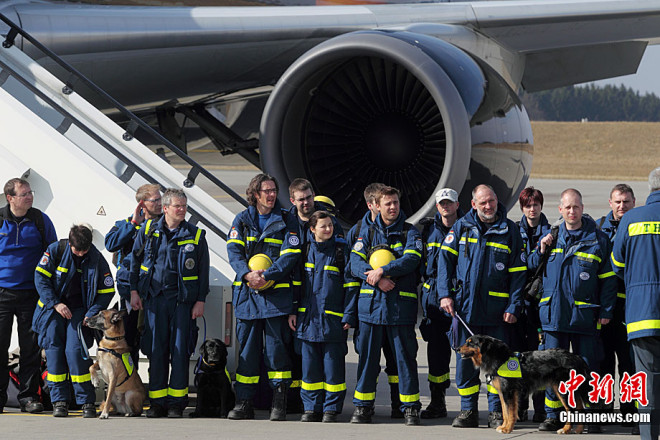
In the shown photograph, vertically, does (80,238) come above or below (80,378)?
above

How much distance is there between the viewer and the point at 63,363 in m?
6.57

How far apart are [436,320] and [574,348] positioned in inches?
35.9

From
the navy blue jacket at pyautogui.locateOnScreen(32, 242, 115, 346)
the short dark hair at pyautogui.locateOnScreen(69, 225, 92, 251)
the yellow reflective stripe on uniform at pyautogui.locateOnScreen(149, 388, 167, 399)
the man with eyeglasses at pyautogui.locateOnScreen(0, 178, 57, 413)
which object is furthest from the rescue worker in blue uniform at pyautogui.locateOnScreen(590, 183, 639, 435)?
the man with eyeglasses at pyautogui.locateOnScreen(0, 178, 57, 413)

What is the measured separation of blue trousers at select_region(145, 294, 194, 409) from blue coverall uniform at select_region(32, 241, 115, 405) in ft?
1.07

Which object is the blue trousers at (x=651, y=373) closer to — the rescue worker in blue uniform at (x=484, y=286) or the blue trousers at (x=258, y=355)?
the rescue worker in blue uniform at (x=484, y=286)

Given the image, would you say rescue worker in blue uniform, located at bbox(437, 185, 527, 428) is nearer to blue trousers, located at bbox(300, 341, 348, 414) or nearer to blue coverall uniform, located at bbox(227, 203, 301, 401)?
blue trousers, located at bbox(300, 341, 348, 414)

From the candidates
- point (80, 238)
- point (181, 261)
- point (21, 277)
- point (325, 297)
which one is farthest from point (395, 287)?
point (21, 277)

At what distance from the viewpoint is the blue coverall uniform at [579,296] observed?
6168mm

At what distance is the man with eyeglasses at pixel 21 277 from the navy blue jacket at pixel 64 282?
0.15m

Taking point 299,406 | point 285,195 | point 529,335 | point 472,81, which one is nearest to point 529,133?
point 472,81

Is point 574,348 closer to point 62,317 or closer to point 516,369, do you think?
point 516,369

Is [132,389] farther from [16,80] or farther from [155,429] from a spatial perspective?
[16,80]

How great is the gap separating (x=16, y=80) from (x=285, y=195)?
2.40 metres

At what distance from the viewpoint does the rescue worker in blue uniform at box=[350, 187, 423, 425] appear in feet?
20.9
